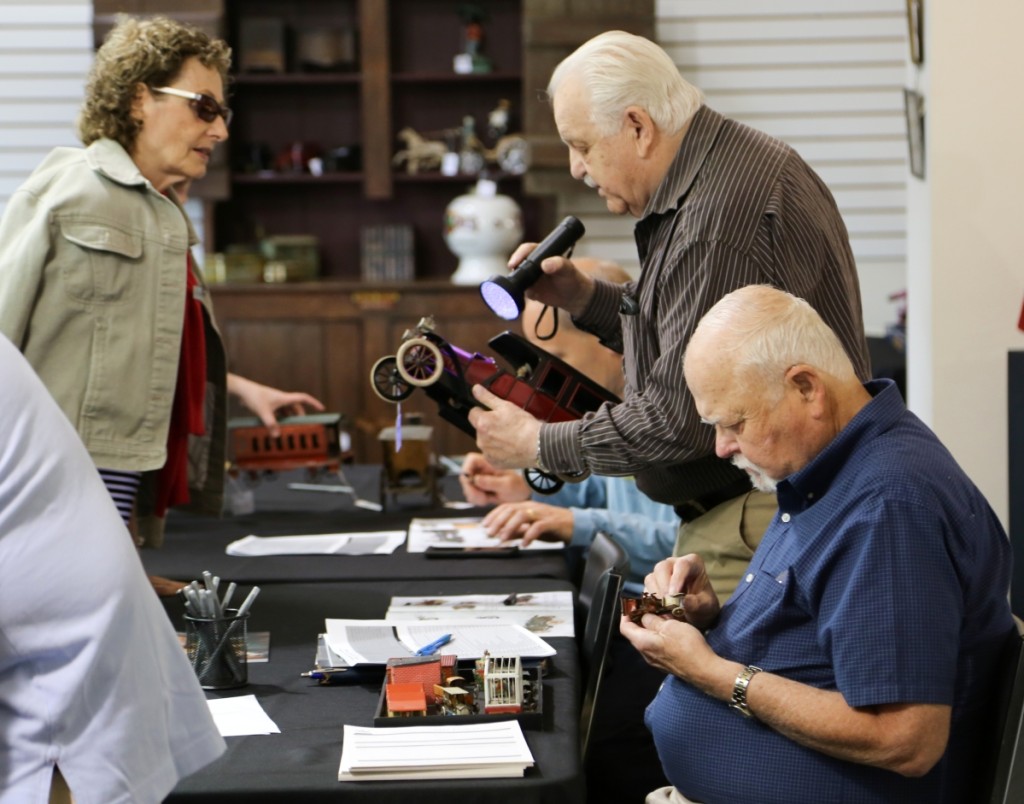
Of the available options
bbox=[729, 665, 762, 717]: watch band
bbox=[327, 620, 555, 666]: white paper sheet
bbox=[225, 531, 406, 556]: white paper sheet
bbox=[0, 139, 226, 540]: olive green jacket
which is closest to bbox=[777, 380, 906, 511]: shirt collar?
bbox=[729, 665, 762, 717]: watch band

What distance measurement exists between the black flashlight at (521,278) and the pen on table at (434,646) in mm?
752

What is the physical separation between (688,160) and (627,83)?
0.18m

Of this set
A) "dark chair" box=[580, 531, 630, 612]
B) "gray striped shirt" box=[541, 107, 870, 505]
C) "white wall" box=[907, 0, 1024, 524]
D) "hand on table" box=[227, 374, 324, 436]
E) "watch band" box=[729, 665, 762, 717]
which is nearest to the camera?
"watch band" box=[729, 665, 762, 717]

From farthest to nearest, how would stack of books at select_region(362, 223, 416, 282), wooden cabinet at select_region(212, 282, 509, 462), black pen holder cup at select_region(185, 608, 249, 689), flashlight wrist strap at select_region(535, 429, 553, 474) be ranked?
stack of books at select_region(362, 223, 416, 282)
wooden cabinet at select_region(212, 282, 509, 462)
flashlight wrist strap at select_region(535, 429, 553, 474)
black pen holder cup at select_region(185, 608, 249, 689)

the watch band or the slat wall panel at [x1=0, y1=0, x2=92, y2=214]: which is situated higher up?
the slat wall panel at [x1=0, y1=0, x2=92, y2=214]

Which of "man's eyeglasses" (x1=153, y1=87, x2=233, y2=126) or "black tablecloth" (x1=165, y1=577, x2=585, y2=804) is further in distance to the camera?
"man's eyeglasses" (x1=153, y1=87, x2=233, y2=126)

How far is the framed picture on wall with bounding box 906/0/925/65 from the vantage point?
4242mm

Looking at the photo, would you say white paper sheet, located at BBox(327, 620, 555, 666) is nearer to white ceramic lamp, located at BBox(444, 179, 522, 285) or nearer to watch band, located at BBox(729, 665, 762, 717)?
watch band, located at BBox(729, 665, 762, 717)

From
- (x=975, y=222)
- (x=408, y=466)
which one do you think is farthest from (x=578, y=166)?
(x=975, y=222)

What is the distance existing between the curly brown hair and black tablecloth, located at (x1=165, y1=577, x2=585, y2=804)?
3.59ft

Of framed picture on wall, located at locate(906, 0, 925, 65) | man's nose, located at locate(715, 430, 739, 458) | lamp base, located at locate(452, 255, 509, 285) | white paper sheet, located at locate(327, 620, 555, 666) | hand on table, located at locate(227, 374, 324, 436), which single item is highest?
framed picture on wall, located at locate(906, 0, 925, 65)

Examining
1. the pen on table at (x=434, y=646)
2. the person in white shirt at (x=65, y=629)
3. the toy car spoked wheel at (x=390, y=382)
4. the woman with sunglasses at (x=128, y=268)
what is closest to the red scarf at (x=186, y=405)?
the woman with sunglasses at (x=128, y=268)

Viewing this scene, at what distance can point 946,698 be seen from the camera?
174 cm

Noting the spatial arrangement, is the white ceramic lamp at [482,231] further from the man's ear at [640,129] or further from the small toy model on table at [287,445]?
the man's ear at [640,129]
